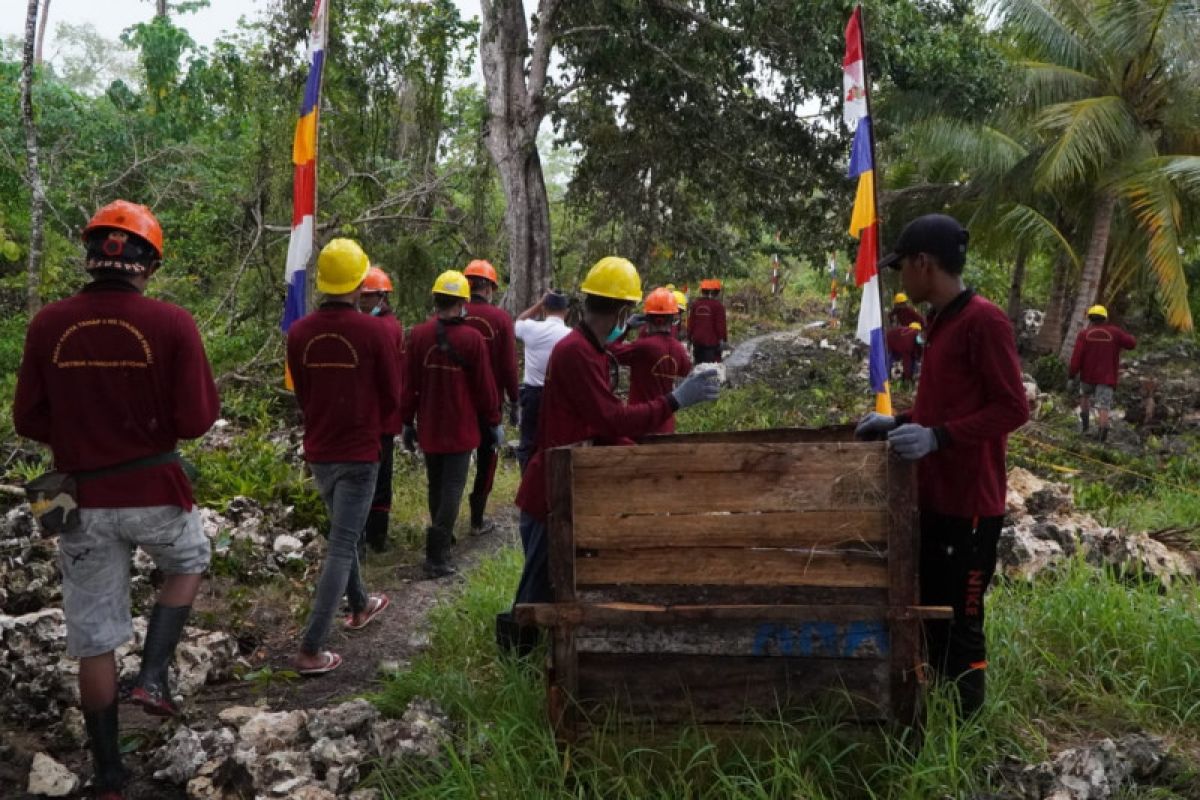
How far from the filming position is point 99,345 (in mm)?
3100

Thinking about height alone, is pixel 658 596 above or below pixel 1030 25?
below

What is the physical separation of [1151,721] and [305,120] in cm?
581

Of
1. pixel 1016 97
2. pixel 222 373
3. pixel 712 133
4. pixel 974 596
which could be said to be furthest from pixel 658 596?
pixel 1016 97

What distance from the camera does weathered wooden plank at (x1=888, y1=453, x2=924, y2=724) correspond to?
2799mm

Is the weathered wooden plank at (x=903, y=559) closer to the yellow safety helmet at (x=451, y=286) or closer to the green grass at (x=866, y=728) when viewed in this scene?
the green grass at (x=866, y=728)

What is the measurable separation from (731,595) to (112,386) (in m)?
2.21

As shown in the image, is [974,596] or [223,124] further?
[223,124]

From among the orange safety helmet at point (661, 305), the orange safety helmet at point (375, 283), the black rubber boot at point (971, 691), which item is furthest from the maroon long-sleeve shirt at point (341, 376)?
the black rubber boot at point (971, 691)

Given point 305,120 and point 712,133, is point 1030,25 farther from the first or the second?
point 305,120

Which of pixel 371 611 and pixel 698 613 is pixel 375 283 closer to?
pixel 371 611

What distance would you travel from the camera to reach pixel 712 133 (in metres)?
12.0

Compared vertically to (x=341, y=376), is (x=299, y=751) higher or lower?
lower

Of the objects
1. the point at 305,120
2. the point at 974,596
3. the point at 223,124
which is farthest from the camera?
the point at 223,124

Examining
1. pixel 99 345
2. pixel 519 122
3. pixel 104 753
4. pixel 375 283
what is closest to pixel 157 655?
pixel 104 753
